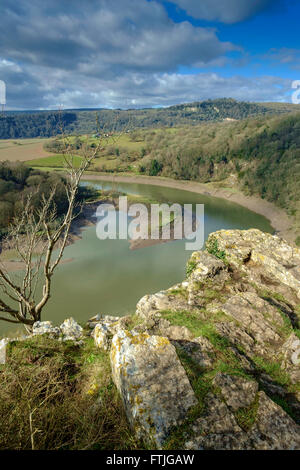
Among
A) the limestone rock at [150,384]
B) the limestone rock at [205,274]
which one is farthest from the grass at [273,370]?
the limestone rock at [205,274]

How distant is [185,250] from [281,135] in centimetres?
5416

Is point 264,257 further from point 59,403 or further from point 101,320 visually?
point 59,403

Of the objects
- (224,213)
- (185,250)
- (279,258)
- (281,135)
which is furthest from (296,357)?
(281,135)

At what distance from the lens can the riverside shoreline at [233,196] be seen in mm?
39547

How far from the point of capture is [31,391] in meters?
3.57

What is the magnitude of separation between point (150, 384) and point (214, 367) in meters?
1.37

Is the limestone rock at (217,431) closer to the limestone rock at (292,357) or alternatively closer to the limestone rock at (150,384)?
the limestone rock at (150,384)

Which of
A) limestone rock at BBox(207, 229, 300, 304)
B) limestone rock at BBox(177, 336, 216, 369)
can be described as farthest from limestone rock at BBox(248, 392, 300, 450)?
limestone rock at BBox(207, 229, 300, 304)

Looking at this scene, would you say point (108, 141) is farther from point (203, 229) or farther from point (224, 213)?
point (224, 213)

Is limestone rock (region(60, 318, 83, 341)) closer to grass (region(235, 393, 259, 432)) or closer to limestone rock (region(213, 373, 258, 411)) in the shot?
limestone rock (region(213, 373, 258, 411))

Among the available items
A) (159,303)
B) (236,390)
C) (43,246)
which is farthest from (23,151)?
(236,390)

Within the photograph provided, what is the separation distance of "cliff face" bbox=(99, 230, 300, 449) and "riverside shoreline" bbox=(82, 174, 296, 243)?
30.2 metres

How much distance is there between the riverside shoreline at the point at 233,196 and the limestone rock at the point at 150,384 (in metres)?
34.7

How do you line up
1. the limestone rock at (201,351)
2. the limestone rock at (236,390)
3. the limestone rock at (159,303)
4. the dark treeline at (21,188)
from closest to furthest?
the limestone rock at (236,390) < the limestone rock at (201,351) < the limestone rock at (159,303) < the dark treeline at (21,188)
